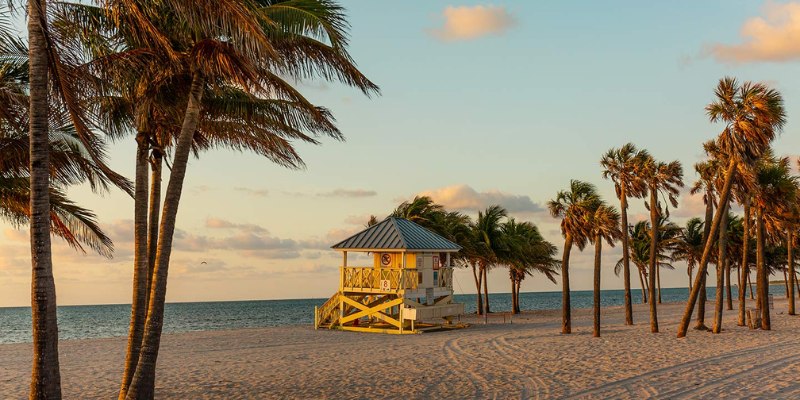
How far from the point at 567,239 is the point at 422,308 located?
27.3ft

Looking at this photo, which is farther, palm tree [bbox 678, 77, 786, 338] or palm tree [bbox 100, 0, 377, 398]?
palm tree [bbox 678, 77, 786, 338]

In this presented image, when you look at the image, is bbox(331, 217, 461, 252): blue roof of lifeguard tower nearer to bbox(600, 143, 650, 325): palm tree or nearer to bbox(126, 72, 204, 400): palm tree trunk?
bbox(600, 143, 650, 325): palm tree

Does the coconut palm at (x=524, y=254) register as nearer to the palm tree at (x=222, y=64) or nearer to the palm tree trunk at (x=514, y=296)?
the palm tree trunk at (x=514, y=296)

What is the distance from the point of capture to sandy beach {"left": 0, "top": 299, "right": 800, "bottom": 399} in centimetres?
1420

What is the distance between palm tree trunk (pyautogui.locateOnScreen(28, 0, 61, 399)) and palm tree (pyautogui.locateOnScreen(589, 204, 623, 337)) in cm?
2015

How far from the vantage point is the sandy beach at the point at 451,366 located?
46.6 ft

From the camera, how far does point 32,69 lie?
827 centimetres

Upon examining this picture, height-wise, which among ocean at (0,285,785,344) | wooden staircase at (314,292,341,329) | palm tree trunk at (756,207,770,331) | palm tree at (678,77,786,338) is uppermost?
palm tree at (678,77,786,338)

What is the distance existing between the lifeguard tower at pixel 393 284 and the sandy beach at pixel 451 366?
7.85 feet

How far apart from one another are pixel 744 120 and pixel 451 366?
15266 mm

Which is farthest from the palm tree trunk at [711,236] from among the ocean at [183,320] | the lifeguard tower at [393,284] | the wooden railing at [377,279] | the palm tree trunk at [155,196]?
the ocean at [183,320]

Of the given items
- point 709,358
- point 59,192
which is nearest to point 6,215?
point 59,192

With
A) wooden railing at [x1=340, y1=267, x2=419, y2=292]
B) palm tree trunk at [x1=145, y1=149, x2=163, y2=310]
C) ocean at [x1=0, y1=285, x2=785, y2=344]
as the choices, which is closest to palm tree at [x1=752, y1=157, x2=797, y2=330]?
wooden railing at [x1=340, y1=267, x2=419, y2=292]

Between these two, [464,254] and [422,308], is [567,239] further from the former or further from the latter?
[464,254]
